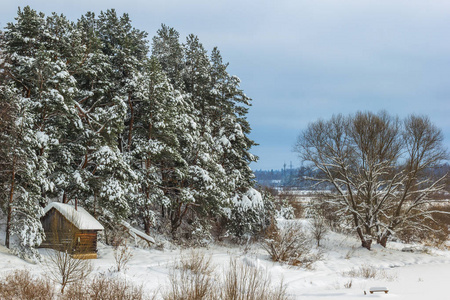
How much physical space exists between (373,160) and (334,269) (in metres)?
10.4

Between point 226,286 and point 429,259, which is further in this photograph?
point 429,259

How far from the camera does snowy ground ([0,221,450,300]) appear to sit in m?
13.9

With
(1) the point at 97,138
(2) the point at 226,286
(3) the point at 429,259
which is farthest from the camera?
(3) the point at 429,259

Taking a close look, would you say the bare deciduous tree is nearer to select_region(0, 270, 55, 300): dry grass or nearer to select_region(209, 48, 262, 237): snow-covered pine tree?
select_region(209, 48, 262, 237): snow-covered pine tree

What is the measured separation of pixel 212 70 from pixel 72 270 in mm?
23471

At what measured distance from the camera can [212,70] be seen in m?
31.3

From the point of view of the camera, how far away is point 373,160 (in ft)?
92.4

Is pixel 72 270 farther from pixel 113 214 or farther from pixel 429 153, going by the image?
pixel 429 153

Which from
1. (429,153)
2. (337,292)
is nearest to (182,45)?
(429,153)

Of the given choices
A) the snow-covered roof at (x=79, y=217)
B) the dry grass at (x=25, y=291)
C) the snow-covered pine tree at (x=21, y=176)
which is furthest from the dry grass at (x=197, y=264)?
the snow-covered pine tree at (x=21, y=176)

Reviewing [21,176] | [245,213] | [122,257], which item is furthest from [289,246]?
[21,176]

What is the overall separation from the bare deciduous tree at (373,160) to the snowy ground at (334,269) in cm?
237

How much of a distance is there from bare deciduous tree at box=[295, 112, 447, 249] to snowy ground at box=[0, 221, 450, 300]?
2.37 meters

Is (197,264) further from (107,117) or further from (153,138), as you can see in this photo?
(153,138)
